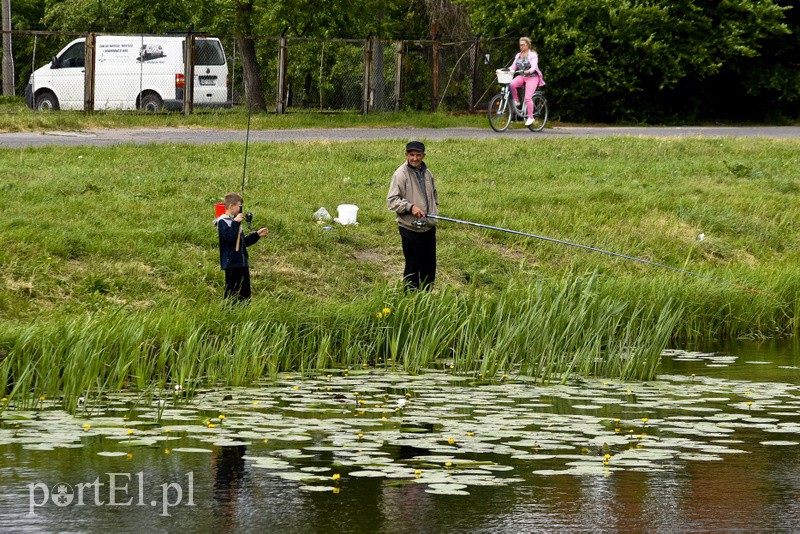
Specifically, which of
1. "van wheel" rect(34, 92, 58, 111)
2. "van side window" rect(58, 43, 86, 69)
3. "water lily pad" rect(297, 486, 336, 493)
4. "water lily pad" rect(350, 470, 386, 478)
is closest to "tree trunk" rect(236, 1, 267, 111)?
"van side window" rect(58, 43, 86, 69)

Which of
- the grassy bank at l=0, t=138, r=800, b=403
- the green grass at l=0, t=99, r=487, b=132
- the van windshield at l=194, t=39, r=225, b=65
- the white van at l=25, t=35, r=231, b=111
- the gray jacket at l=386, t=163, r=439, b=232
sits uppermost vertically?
the van windshield at l=194, t=39, r=225, b=65

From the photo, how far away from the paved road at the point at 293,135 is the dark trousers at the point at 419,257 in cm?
857

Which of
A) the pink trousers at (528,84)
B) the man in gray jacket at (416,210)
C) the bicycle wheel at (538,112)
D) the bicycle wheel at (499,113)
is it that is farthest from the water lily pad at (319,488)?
the bicycle wheel at (538,112)

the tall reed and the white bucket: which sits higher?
the white bucket

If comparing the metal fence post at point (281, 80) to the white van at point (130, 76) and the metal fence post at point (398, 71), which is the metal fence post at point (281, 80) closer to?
the white van at point (130, 76)

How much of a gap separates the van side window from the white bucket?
16214 mm

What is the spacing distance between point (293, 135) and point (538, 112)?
199 inches

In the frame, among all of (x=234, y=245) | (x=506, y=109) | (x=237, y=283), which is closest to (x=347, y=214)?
(x=237, y=283)

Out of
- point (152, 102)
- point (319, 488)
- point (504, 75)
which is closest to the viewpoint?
point (319, 488)

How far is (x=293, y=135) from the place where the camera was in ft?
77.4

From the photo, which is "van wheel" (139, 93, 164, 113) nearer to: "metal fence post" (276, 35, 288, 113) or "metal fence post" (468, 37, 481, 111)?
"metal fence post" (276, 35, 288, 113)

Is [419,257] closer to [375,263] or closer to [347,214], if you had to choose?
[375,263]

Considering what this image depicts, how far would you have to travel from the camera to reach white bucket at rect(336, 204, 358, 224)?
15.9 meters

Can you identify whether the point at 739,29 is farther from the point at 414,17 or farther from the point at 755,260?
the point at 755,260
